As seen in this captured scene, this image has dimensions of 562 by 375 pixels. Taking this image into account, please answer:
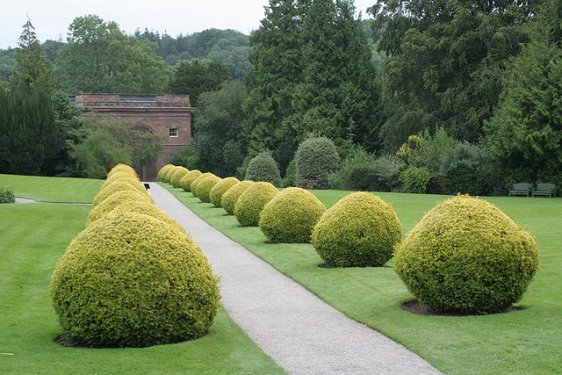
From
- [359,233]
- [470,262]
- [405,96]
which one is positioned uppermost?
[405,96]

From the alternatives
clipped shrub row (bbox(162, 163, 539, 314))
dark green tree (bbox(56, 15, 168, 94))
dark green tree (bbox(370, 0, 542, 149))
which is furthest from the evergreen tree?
clipped shrub row (bbox(162, 163, 539, 314))

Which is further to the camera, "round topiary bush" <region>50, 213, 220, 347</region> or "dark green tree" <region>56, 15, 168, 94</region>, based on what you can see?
"dark green tree" <region>56, 15, 168, 94</region>

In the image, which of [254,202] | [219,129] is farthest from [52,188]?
[219,129]

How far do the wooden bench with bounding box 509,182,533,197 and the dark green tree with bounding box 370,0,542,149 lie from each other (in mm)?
6516

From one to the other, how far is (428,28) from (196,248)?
134 feet

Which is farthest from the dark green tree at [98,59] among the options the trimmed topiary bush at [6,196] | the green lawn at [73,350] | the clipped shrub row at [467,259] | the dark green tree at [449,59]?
the clipped shrub row at [467,259]

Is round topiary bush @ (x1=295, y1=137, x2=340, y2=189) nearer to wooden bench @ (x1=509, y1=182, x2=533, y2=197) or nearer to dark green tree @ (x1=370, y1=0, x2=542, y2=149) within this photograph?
dark green tree @ (x1=370, y1=0, x2=542, y2=149)

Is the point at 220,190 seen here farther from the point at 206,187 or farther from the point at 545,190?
the point at 545,190

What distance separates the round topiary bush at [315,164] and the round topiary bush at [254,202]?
27830 mm

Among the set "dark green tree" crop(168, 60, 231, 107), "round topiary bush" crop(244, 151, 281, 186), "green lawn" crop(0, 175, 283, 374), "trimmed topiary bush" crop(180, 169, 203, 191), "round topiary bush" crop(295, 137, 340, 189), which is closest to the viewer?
"green lawn" crop(0, 175, 283, 374)

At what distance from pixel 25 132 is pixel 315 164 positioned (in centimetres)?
2107

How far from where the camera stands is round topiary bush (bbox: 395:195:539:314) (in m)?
9.73

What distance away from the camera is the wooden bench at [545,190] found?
38.7 metres

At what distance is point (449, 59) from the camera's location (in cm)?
4600
